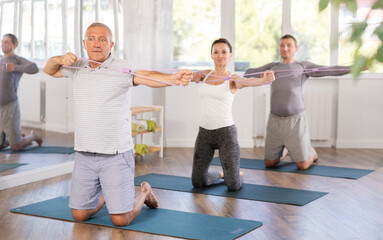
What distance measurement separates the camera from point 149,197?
3391 mm

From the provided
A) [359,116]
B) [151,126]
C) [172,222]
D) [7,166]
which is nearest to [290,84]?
[151,126]

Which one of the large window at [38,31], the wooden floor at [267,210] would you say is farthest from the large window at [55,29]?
the wooden floor at [267,210]

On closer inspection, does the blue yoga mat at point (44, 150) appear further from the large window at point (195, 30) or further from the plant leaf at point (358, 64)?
the plant leaf at point (358, 64)

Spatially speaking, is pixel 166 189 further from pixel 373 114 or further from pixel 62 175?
pixel 373 114

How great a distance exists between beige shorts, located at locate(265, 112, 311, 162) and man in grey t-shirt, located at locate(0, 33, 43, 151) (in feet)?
7.60

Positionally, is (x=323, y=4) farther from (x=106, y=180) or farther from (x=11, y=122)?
(x=11, y=122)

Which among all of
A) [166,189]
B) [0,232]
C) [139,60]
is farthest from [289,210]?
[139,60]

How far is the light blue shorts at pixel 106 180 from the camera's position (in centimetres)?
299

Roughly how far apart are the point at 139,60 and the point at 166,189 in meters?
2.26

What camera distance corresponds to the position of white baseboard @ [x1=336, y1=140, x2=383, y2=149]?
6422 millimetres

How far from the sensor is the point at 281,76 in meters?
4.94

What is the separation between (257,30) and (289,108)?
1833 mm

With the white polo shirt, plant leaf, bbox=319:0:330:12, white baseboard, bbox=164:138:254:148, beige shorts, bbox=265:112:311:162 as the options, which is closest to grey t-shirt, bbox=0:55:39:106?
the white polo shirt

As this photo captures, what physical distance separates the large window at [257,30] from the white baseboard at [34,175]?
2813 millimetres
